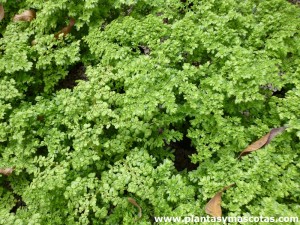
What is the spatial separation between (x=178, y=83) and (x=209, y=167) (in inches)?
34.7

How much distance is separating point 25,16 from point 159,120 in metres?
2.52

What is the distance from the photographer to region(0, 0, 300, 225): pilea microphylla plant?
2.61 m

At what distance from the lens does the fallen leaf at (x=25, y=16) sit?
396 centimetres

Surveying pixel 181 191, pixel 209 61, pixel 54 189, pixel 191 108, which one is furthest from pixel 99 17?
pixel 181 191

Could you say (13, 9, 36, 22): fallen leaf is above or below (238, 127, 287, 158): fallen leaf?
above

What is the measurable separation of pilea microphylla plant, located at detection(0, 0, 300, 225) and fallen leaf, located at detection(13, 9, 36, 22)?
447mm

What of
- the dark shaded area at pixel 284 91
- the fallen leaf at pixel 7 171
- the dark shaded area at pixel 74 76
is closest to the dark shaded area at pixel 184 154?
the dark shaded area at pixel 284 91

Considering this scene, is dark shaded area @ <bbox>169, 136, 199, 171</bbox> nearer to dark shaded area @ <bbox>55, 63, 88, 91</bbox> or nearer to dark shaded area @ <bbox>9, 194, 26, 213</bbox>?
dark shaded area @ <bbox>55, 63, 88, 91</bbox>

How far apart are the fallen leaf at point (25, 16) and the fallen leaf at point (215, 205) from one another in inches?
132

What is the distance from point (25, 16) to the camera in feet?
13.0

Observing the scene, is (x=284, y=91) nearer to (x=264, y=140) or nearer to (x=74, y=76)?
(x=264, y=140)

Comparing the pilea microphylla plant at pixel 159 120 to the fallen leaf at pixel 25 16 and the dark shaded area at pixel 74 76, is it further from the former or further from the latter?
the dark shaded area at pixel 74 76

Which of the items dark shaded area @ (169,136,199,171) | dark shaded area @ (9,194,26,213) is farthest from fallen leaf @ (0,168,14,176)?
dark shaded area @ (169,136,199,171)

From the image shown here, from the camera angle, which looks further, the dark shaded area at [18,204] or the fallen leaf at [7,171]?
the dark shaded area at [18,204]
